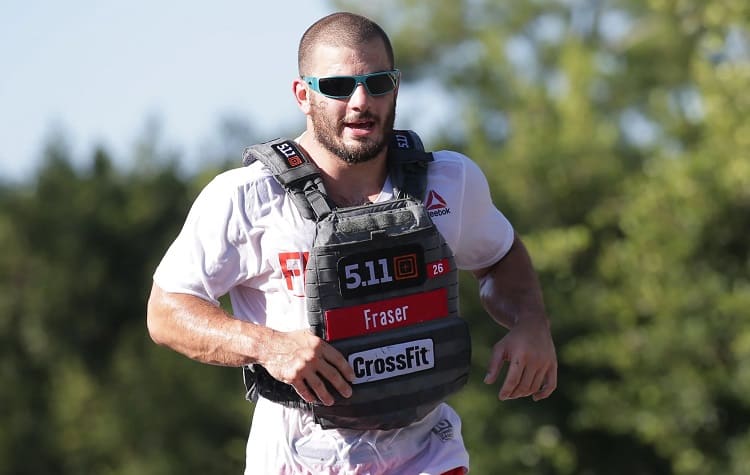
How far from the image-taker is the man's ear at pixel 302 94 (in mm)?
4488

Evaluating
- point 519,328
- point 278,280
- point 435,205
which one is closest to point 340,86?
point 435,205

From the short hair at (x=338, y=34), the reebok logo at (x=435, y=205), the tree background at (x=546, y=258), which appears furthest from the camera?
the tree background at (x=546, y=258)

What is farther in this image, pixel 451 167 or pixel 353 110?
pixel 451 167

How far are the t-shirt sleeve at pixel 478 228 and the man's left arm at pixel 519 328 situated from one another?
0.06m

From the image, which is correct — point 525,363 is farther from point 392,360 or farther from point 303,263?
point 303,263

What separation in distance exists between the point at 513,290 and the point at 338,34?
43.2 inches

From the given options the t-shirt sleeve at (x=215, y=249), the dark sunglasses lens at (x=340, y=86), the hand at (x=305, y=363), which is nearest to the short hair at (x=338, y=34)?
the dark sunglasses lens at (x=340, y=86)

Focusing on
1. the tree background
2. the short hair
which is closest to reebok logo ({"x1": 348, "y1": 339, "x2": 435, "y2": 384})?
the short hair

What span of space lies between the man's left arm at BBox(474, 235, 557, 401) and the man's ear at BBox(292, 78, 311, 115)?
0.92 metres

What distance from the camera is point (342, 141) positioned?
4.41 meters

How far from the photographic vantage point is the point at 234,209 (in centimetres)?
431

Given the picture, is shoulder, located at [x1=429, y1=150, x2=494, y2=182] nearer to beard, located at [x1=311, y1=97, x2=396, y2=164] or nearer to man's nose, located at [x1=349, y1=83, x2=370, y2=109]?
beard, located at [x1=311, y1=97, x2=396, y2=164]

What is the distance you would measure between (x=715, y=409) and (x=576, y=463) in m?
2.61

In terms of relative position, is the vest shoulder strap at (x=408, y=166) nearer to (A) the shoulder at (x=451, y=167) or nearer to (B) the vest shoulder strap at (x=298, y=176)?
(A) the shoulder at (x=451, y=167)
